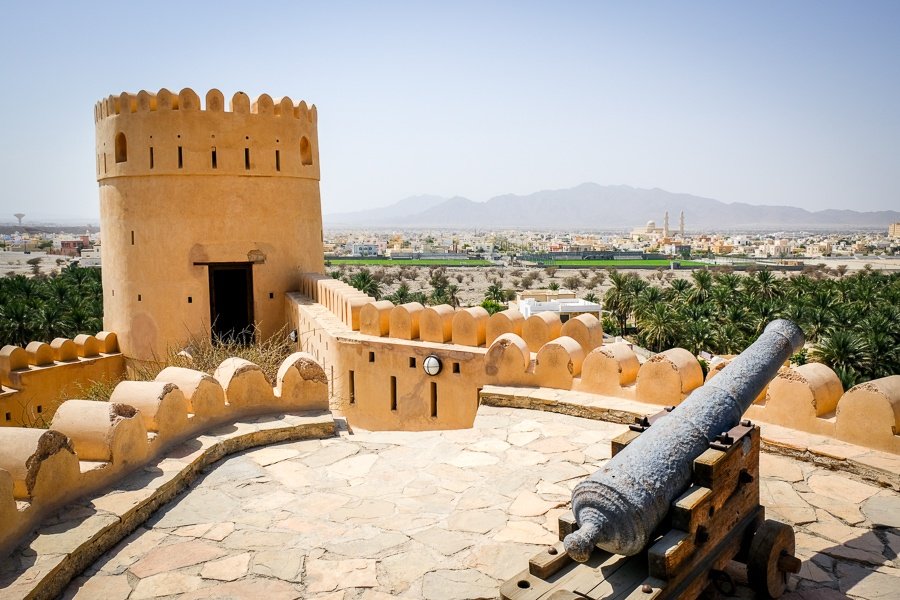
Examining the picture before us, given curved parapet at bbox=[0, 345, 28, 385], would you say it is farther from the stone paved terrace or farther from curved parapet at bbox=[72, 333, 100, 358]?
the stone paved terrace

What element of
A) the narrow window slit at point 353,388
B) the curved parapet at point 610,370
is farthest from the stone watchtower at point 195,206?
the curved parapet at point 610,370

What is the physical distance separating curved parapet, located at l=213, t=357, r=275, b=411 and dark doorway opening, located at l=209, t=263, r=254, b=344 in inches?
263

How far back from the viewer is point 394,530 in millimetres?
3887

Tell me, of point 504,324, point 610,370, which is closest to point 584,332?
point 504,324


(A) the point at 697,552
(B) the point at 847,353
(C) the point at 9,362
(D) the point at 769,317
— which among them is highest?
(A) the point at 697,552

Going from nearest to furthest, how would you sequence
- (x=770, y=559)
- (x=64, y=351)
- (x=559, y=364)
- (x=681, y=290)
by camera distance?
(x=770, y=559), (x=559, y=364), (x=64, y=351), (x=681, y=290)

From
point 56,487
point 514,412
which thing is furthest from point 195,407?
point 514,412

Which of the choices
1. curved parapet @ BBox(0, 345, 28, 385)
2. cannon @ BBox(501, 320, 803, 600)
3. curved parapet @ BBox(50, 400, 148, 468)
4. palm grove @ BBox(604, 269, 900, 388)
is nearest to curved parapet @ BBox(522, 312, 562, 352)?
cannon @ BBox(501, 320, 803, 600)

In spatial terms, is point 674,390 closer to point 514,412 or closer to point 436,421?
point 514,412

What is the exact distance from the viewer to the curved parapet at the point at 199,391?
506cm

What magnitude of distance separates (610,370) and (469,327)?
6.20 ft

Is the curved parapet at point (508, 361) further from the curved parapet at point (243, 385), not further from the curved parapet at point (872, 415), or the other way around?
the curved parapet at point (872, 415)

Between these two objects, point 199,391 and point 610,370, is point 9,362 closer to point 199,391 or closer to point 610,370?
point 199,391

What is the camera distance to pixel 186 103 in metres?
11.1
